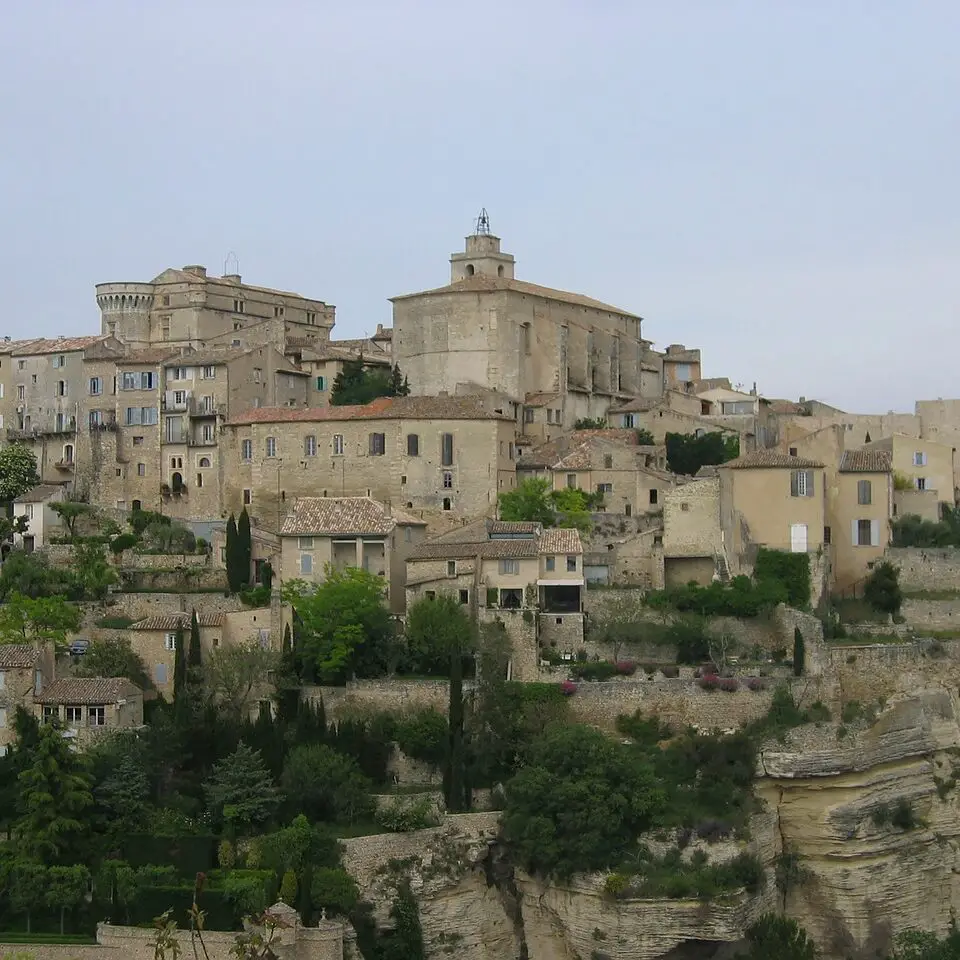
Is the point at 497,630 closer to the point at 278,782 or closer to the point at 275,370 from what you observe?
the point at 278,782

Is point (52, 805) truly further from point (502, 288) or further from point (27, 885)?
point (502, 288)

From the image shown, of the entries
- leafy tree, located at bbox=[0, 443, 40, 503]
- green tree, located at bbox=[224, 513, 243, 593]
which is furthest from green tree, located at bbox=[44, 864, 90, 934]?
leafy tree, located at bbox=[0, 443, 40, 503]

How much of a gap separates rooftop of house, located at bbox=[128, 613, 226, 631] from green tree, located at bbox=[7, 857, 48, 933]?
364 inches

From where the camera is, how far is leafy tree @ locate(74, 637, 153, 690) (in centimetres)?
5825

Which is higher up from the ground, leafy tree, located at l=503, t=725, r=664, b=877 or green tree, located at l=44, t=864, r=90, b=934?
leafy tree, located at l=503, t=725, r=664, b=877

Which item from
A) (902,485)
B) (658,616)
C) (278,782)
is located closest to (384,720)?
(278,782)

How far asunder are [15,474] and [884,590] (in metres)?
28.1

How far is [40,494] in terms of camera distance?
71.0 meters

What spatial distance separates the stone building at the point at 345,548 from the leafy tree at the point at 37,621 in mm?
5816

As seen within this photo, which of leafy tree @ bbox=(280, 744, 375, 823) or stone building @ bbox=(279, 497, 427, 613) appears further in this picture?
stone building @ bbox=(279, 497, 427, 613)

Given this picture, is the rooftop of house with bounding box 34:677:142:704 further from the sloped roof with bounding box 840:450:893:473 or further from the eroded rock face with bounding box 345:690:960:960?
the sloped roof with bounding box 840:450:893:473

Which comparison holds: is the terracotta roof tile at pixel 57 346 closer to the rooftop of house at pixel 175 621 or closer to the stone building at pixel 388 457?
the stone building at pixel 388 457

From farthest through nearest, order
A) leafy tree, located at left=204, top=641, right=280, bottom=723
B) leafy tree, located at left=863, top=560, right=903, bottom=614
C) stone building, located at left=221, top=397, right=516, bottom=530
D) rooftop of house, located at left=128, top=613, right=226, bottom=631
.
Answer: stone building, located at left=221, top=397, right=516, bottom=530 → leafy tree, located at left=863, top=560, right=903, bottom=614 → rooftop of house, located at left=128, top=613, right=226, bottom=631 → leafy tree, located at left=204, top=641, right=280, bottom=723

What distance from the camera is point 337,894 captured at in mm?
50656
